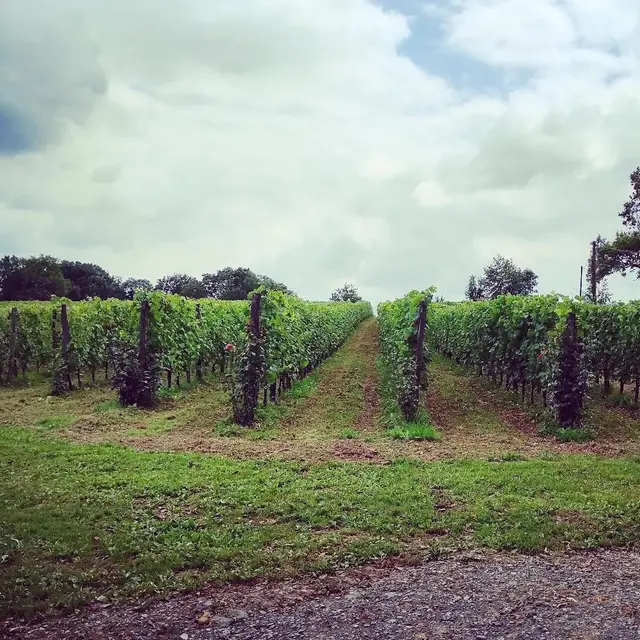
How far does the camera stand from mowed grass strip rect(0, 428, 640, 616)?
5.04 meters

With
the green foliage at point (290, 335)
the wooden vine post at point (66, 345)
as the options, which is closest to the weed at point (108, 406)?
the wooden vine post at point (66, 345)

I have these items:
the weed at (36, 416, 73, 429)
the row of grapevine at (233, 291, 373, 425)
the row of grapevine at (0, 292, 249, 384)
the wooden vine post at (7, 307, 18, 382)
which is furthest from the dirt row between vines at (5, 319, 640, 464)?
the wooden vine post at (7, 307, 18, 382)

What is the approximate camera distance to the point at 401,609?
4.39 m

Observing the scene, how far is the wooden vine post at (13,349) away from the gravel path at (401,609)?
15.8 metres

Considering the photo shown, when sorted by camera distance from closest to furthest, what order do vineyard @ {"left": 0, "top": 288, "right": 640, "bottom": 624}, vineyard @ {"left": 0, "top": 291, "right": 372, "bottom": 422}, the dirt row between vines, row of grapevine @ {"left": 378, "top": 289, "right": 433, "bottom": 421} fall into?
vineyard @ {"left": 0, "top": 288, "right": 640, "bottom": 624} < the dirt row between vines < row of grapevine @ {"left": 378, "top": 289, "right": 433, "bottom": 421} < vineyard @ {"left": 0, "top": 291, "right": 372, "bottom": 422}

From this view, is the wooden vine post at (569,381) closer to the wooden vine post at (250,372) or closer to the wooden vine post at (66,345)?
the wooden vine post at (250,372)

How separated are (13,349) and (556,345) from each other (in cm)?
1526

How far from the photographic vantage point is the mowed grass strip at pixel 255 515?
5.04 meters

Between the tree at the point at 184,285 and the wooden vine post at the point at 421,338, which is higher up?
the tree at the point at 184,285

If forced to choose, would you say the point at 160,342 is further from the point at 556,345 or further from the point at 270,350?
the point at 556,345

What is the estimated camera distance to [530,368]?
1459cm

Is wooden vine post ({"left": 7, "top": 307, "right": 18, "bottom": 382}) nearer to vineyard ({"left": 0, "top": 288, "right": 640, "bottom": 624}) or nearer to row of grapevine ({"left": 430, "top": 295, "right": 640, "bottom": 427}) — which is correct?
vineyard ({"left": 0, "top": 288, "right": 640, "bottom": 624})

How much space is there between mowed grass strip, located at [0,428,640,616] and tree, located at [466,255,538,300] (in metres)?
70.3

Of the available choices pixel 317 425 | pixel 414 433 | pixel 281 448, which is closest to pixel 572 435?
pixel 414 433
